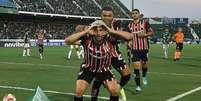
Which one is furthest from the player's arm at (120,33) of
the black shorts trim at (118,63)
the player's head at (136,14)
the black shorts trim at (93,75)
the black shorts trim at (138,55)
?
the black shorts trim at (138,55)

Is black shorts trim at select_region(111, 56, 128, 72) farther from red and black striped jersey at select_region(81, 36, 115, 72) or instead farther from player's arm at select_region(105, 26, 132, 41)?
player's arm at select_region(105, 26, 132, 41)

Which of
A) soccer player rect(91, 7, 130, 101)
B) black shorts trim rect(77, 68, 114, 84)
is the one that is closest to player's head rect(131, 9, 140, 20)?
soccer player rect(91, 7, 130, 101)

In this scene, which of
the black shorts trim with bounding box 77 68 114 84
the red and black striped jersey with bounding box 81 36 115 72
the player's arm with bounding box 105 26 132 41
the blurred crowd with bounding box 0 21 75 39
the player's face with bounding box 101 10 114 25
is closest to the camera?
the player's arm with bounding box 105 26 132 41

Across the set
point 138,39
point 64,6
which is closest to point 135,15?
point 138,39

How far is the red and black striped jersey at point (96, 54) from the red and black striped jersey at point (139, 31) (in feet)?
18.0

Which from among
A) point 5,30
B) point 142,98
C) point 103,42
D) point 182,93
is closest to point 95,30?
point 103,42

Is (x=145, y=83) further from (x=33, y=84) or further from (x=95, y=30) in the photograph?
(x=95, y=30)

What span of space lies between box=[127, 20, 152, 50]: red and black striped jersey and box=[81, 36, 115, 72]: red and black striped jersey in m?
5.50

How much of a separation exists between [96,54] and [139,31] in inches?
230

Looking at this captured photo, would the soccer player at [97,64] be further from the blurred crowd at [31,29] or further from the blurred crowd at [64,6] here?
the blurred crowd at [64,6]

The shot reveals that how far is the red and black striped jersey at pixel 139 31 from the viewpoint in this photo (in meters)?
13.9

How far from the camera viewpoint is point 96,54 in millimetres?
8234

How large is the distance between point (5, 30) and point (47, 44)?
5538 mm

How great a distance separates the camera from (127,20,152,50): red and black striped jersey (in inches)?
547
